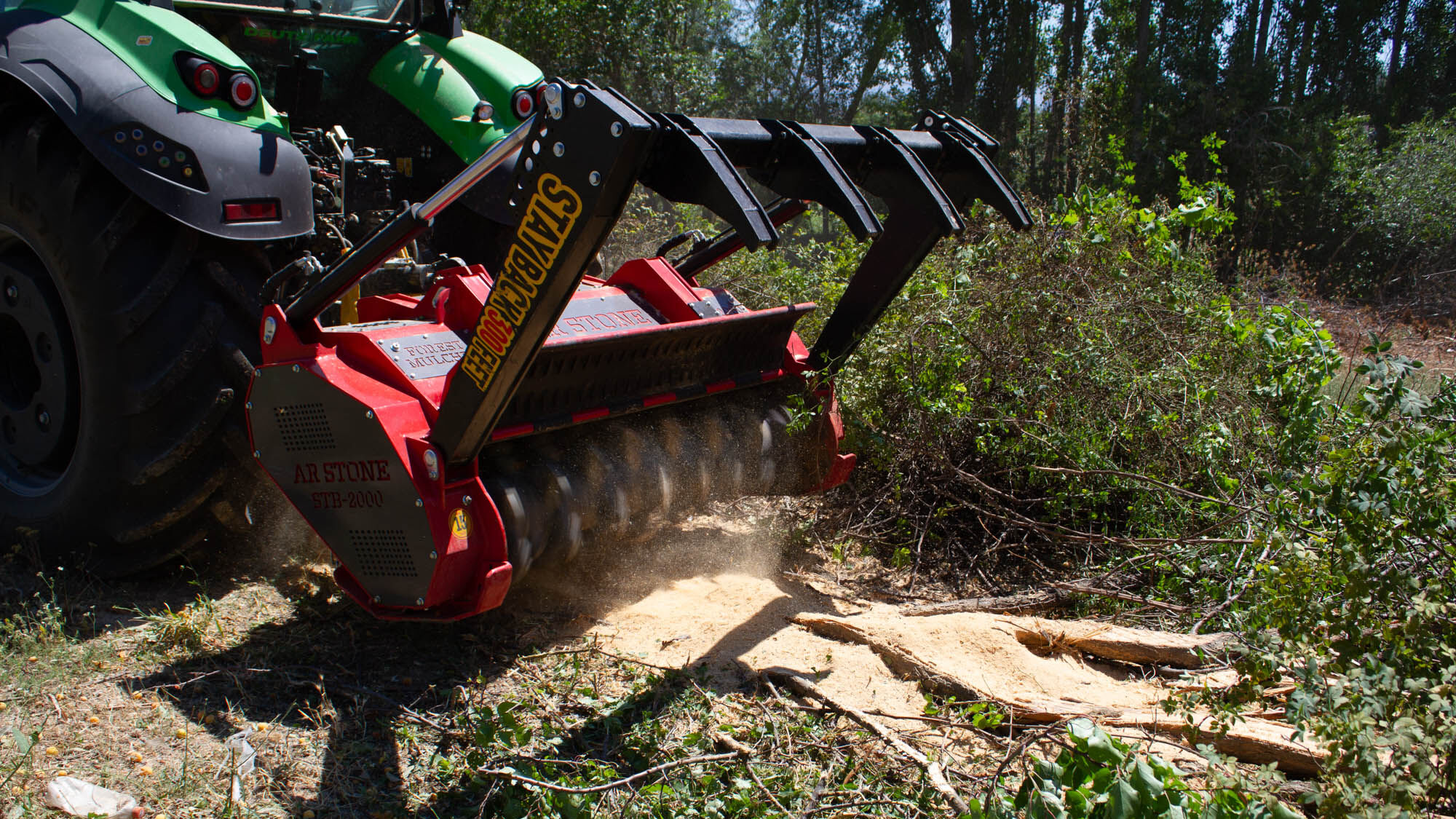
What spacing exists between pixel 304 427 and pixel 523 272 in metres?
0.95

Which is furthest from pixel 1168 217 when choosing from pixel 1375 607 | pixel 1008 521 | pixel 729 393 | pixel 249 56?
pixel 249 56

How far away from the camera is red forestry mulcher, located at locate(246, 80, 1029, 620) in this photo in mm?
2477

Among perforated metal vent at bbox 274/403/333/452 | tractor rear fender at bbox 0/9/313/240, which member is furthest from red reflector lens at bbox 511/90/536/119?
perforated metal vent at bbox 274/403/333/452

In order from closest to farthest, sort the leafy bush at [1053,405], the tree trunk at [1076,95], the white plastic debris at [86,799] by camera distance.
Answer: the white plastic debris at [86,799]
the leafy bush at [1053,405]
the tree trunk at [1076,95]

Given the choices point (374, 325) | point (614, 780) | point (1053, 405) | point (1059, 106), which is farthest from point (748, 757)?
point (1059, 106)

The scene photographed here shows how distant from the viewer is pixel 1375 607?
2.37 metres

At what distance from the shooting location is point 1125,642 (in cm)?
301

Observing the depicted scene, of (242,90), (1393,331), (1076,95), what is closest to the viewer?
(242,90)

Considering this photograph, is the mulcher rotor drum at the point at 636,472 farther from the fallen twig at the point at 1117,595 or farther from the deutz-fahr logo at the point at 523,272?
the fallen twig at the point at 1117,595

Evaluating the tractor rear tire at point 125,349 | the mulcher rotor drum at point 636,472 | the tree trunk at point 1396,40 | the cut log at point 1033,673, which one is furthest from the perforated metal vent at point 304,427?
the tree trunk at point 1396,40

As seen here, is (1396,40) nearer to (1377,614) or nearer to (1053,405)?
(1053,405)

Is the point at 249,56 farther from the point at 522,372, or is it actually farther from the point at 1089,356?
the point at 1089,356

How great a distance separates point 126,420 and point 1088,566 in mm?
3306

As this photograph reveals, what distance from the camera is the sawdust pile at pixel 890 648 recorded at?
2.70m
